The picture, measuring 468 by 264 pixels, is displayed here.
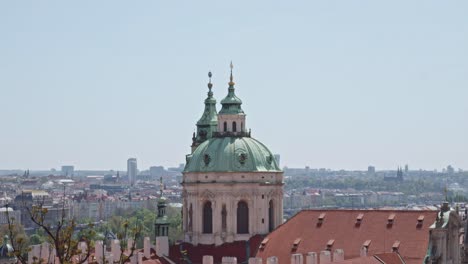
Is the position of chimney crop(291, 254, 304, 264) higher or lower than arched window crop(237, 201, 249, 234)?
lower

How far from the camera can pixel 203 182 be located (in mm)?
85438

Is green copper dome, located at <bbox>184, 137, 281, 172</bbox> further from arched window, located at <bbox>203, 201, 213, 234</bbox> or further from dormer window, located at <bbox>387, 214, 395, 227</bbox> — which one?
dormer window, located at <bbox>387, 214, 395, 227</bbox>

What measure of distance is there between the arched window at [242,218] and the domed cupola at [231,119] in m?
5.23

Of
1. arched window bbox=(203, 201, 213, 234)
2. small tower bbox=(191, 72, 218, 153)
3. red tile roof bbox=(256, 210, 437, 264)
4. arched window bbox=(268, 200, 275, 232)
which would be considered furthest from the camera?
small tower bbox=(191, 72, 218, 153)

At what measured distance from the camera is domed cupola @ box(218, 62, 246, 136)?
87625mm

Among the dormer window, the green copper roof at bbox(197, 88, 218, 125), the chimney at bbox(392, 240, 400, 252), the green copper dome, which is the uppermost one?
the green copper roof at bbox(197, 88, 218, 125)

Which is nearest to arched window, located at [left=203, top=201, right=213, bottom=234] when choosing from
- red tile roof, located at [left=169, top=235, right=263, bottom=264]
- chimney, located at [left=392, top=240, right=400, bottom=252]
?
red tile roof, located at [left=169, top=235, right=263, bottom=264]

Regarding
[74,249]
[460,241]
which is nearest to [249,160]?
[460,241]

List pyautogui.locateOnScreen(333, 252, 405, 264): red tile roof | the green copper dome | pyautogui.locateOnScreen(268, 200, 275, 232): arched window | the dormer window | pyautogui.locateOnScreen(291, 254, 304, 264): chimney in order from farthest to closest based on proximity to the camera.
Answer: pyautogui.locateOnScreen(268, 200, 275, 232): arched window, the green copper dome, the dormer window, pyautogui.locateOnScreen(291, 254, 304, 264): chimney, pyautogui.locateOnScreen(333, 252, 405, 264): red tile roof

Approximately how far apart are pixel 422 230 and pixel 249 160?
589 inches

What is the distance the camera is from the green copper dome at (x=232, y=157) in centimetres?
8544

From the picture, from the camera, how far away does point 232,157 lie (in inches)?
3371

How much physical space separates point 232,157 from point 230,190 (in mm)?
2294

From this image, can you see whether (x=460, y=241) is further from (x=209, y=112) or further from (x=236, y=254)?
(x=209, y=112)
